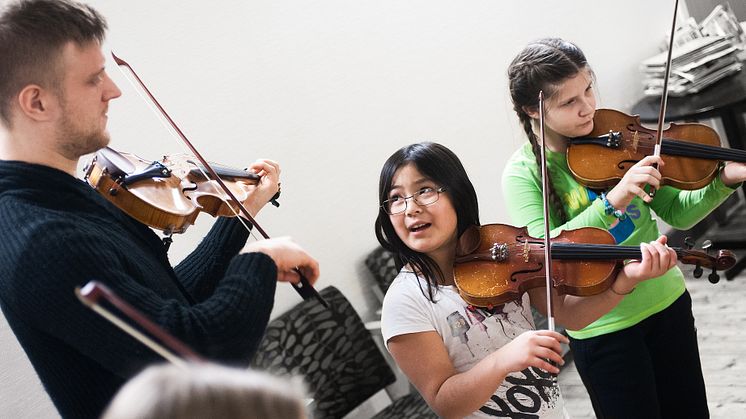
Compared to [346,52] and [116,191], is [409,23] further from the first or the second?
[116,191]

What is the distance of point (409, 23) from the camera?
325cm

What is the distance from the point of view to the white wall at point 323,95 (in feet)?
8.08

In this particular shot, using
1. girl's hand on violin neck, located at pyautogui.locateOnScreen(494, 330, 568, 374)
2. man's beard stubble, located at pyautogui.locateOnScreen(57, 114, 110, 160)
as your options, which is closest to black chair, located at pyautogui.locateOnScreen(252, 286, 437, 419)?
girl's hand on violin neck, located at pyautogui.locateOnScreen(494, 330, 568, 374)

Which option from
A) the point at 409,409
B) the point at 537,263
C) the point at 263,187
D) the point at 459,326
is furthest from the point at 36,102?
the point at 409,409

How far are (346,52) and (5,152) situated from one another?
180 cm

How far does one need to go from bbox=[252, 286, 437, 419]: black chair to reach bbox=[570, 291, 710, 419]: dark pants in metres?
0.72

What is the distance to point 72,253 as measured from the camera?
47.7 inches

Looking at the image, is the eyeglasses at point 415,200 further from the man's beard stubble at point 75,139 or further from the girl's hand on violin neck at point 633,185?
the man's beard stubble at point 75,139

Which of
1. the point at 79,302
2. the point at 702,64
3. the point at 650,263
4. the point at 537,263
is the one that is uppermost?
the point at 79,302

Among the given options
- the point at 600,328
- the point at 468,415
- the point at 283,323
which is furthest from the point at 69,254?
the point at 283,323

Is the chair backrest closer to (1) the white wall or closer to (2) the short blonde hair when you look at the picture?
(1) the white wall

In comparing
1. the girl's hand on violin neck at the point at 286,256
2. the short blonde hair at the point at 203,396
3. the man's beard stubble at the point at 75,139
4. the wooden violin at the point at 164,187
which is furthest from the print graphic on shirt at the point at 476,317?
the short blonde hair at the point at 203,396

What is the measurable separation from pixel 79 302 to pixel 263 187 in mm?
684

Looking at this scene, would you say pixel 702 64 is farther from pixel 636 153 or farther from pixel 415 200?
pixel 415 200
